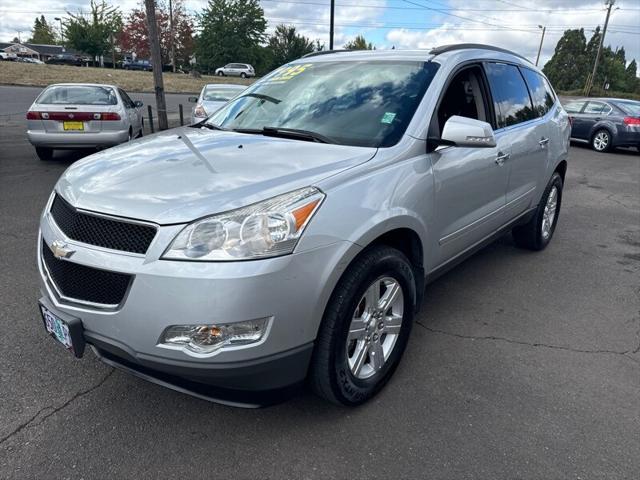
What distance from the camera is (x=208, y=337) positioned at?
2.05m

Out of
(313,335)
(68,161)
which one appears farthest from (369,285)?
(68,161)

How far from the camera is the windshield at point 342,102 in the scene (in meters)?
2.99

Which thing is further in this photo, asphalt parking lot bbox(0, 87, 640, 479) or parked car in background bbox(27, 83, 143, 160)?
parked car in background bbox(27, 83, 143, 160)

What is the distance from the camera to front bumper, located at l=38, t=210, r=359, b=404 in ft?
6.53

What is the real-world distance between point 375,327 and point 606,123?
14.9 m

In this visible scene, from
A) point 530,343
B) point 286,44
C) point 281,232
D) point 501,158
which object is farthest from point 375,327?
point 286,44

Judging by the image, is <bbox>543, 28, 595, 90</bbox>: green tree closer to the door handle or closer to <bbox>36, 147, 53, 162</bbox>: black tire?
<bbox>36, 147, 53, 162</bbox>: black tire

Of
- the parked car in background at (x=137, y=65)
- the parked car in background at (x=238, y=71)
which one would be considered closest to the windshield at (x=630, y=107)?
the parked car in background at (x=238, y=71)

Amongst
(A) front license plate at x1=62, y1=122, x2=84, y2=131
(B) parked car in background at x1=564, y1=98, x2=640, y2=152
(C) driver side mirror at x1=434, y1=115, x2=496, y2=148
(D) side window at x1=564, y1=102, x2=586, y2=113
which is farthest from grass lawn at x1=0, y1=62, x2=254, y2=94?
(C) driver side mirror at x1=434, y1=115, x2=496, y2=148

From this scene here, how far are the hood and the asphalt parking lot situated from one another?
1.10 metres

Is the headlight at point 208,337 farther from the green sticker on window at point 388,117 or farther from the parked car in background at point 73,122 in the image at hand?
the parked car in background at point 73,122

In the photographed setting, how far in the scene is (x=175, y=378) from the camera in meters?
2.15

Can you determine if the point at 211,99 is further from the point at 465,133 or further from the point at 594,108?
the point at 594,108

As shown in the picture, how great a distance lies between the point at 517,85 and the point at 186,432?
3.77m
